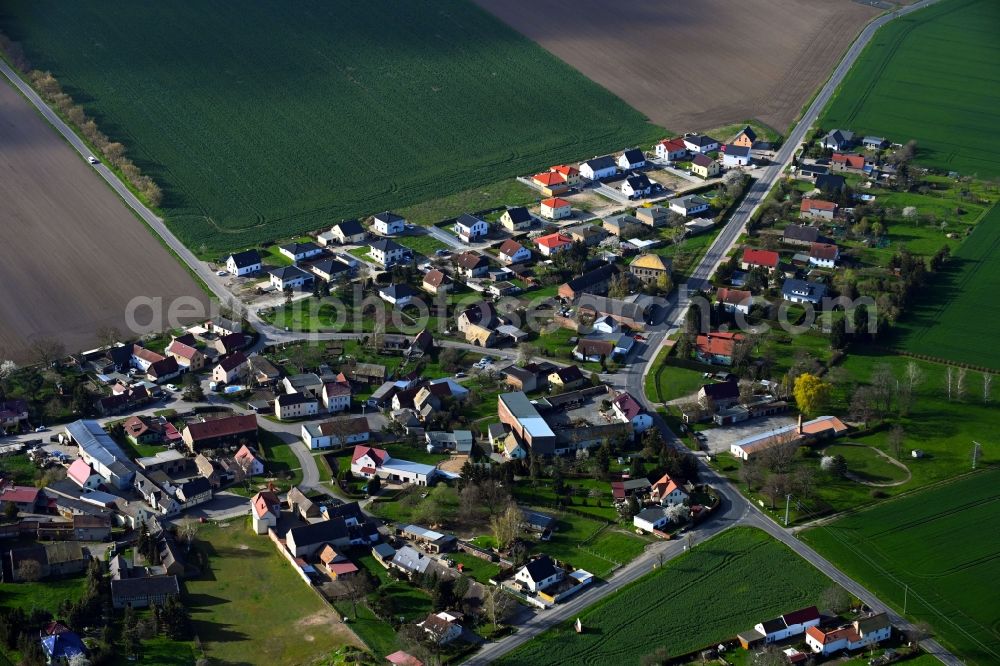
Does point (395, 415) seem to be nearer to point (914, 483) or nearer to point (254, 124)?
point (914, 483)

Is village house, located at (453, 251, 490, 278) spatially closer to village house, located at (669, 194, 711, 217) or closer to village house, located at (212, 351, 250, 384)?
village house, located at (669, 194, 711, 217)

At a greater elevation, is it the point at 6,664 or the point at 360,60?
the point at 360,60

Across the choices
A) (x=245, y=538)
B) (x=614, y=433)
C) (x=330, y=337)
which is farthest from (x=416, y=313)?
(x=245, y=538)

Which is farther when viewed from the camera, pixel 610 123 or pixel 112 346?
pixel 610 123

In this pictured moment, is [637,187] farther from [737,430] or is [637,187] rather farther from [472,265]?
[737,430]

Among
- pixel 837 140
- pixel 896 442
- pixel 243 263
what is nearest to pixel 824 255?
pixel 837 140

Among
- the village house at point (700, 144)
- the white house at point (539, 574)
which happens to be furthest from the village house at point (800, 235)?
the white house at point (539, 574)
